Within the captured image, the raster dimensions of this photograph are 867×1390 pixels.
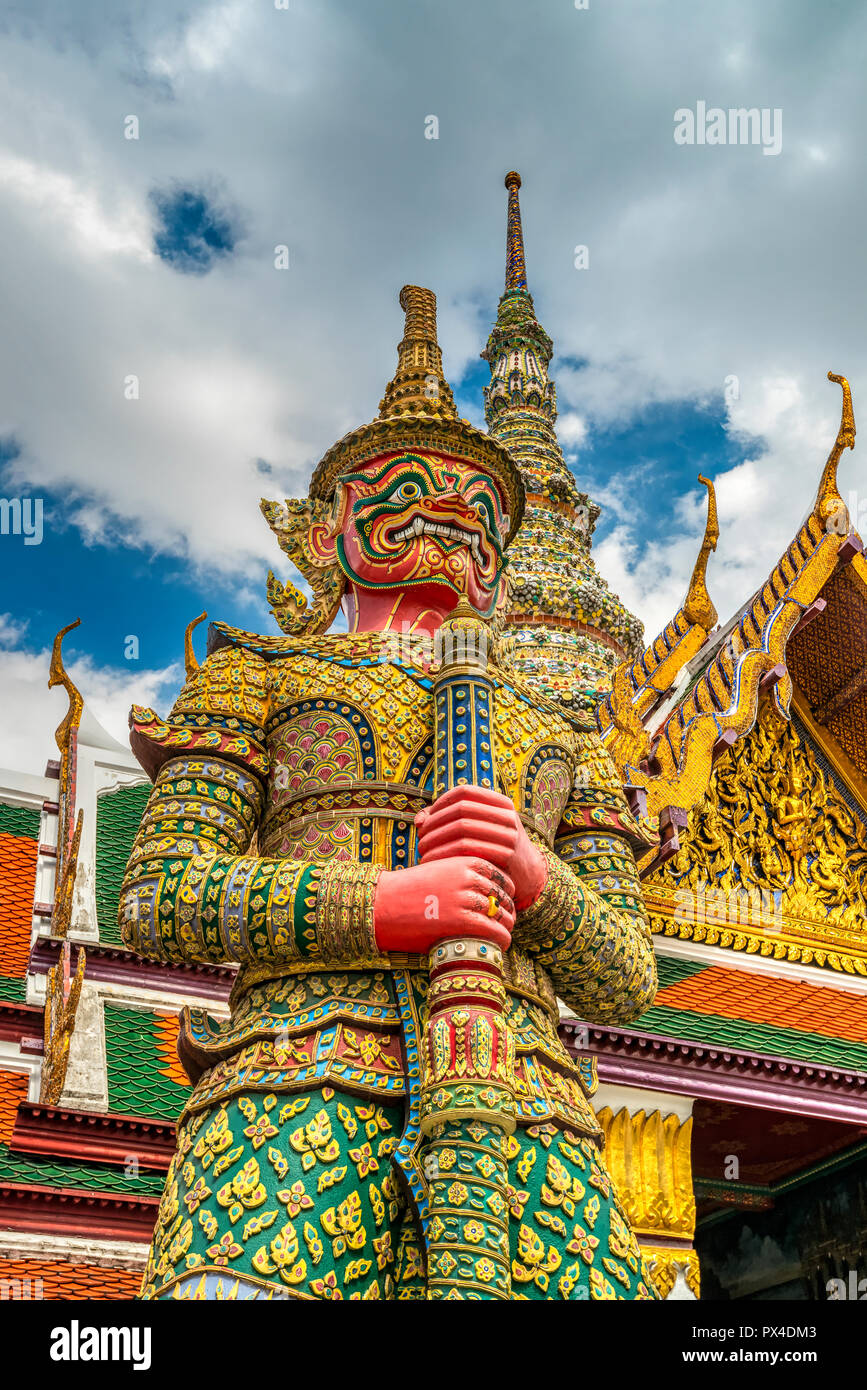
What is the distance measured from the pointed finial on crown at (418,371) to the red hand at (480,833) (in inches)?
47.9

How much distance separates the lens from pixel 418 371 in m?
3.75

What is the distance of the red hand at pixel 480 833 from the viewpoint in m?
2.66

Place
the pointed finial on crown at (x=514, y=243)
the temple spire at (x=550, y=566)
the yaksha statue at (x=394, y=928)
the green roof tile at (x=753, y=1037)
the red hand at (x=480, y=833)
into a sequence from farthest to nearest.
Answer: the pointed finial on crown at (x=514, y=243)
the temple spire at (x=550, y=566)
the green roof tile at (x=753, y=1037)
the red hand at (x=480, y=833)
the yaksha statue at (x=394, y=928)

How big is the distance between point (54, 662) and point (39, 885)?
1368mm

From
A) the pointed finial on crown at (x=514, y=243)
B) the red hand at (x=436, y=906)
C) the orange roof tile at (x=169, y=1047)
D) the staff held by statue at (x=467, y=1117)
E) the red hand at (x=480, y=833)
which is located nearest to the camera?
the staff held by statue at (x=467, y=1117)

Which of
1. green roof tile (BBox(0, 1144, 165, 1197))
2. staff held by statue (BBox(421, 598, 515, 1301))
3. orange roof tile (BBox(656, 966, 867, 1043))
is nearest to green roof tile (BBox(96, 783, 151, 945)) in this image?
green roof tile (BBox(0, 1144, 165, 1197))

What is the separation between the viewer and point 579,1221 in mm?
2533

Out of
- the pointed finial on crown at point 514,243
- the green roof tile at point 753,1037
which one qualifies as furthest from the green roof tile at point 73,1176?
the pointed finial on crown at point 514,243

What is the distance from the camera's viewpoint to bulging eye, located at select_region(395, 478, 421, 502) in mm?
3375

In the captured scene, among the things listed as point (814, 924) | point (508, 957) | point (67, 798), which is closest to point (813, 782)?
point (814, 924)

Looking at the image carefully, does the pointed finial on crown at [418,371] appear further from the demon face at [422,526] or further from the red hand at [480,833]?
the red hand at [480,833]

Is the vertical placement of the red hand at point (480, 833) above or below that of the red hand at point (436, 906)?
above

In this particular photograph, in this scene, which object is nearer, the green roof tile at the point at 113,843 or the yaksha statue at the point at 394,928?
the yaksha statue at the point at 394,928

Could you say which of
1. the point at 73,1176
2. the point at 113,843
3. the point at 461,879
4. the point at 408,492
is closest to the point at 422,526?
the point at 408,492
